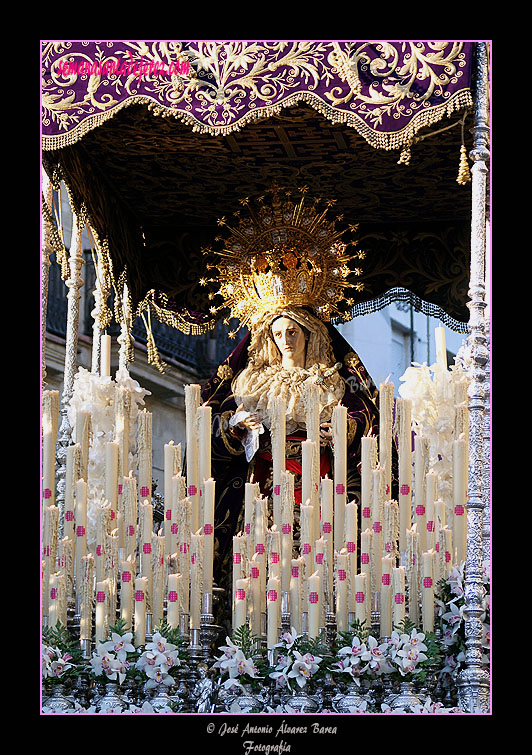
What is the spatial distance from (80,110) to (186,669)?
270 cm

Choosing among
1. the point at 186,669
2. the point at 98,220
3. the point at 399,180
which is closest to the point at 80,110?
the point at 98,220

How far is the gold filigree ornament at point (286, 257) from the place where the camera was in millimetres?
9023

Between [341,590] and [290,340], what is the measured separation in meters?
1.99

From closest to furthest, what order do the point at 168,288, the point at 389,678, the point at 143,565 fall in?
the point at 389,678 → the point at 143,565 → the point at 168,288

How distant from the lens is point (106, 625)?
7375 mm

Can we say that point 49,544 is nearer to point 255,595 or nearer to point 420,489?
point 255,595

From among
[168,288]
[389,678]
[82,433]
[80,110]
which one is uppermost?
[80,110]

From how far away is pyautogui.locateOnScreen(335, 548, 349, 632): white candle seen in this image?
726 cm

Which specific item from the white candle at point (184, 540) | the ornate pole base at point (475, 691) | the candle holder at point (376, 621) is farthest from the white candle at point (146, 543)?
the ornate pole base at point (475, 691)

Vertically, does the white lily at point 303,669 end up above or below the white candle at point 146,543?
below

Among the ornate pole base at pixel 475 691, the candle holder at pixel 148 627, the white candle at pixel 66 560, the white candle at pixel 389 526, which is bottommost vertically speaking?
the ornate pole base at pixel 475 691

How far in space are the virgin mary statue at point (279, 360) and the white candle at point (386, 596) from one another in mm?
1068

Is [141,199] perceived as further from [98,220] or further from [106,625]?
[106,625]

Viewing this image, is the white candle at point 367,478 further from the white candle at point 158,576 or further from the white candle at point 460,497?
the white candle at point 158,576
